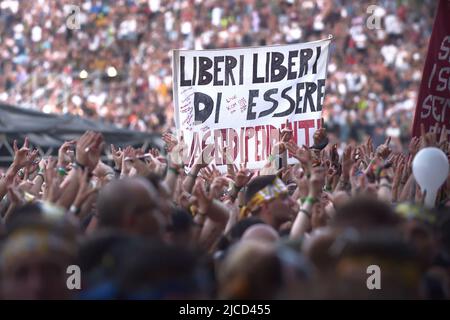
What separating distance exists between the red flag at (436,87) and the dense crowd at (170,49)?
13099 millimetres

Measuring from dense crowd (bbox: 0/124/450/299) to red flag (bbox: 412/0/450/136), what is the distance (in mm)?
1933

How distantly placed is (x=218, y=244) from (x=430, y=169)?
169cm

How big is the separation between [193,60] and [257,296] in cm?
688

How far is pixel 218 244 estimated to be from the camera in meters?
6.42

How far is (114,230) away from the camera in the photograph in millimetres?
4918

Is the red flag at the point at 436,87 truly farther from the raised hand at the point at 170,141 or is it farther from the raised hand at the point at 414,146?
the raised hand at the point at 170,141

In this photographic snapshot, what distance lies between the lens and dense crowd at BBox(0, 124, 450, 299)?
4109mm

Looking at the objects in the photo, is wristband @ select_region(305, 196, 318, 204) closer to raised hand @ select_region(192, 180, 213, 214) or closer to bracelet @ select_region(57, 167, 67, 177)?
raised hand @ select_region(192, 180, 213, 214)

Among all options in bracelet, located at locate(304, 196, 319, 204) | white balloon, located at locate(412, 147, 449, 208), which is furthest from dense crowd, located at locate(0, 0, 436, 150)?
bracelet, located at locate(304, 196, 319, 204)

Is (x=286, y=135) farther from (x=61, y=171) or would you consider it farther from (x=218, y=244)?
(x=218, y=244)

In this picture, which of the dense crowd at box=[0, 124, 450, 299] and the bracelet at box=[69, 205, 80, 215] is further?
the bracelet at box=[69, 205, 80, 215]

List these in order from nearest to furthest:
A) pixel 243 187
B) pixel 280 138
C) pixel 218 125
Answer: pixel 243 187 < pixel 280 138 < pixel 218 125

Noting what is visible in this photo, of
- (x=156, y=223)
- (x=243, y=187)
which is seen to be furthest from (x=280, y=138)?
(x=156, y=223)
